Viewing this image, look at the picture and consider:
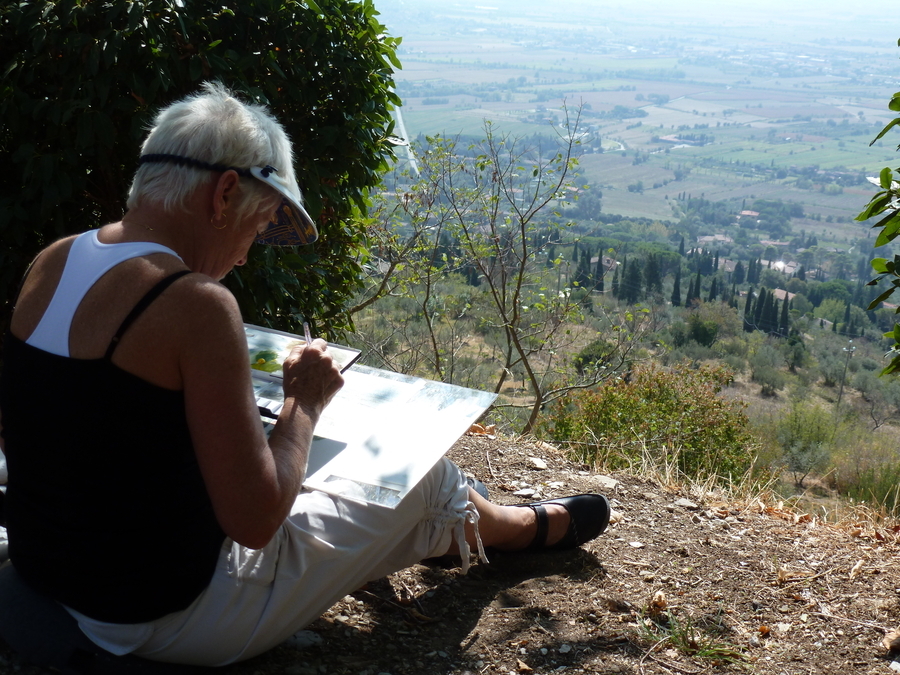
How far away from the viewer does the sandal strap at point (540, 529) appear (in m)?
2.42

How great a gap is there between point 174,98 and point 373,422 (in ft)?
5.45

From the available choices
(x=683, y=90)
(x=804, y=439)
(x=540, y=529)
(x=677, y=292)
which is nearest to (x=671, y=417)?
(x=540, y=529)

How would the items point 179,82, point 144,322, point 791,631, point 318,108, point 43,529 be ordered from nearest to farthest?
point 144,322 → point 43,529 → point 791,631 → point 179,82 → point 318,108

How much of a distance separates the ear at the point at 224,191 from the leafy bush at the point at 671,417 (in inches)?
152

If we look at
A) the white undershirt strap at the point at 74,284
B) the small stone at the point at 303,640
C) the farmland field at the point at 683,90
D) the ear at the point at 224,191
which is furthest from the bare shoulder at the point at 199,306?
the farmland field at the point at 683,90

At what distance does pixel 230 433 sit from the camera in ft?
4.26

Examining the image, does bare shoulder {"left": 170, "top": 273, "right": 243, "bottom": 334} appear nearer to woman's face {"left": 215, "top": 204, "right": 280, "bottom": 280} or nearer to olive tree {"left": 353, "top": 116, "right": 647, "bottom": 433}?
woman's face {"left": 215, "top": 204, "right": 280, "bottom": 280}

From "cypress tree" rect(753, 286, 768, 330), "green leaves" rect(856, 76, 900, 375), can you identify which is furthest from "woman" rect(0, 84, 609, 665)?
"cypress tree" rect(753, 286, 768, 330)

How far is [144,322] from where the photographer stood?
126 centimetres

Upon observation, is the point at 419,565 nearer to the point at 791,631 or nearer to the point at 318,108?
the point at 791,631

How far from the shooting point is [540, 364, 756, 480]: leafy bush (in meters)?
5.55

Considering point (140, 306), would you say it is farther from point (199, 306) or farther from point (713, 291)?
point (713, 291)

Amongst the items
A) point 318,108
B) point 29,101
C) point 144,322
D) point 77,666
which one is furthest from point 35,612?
point 318,108

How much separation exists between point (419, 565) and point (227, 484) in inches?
47.1
